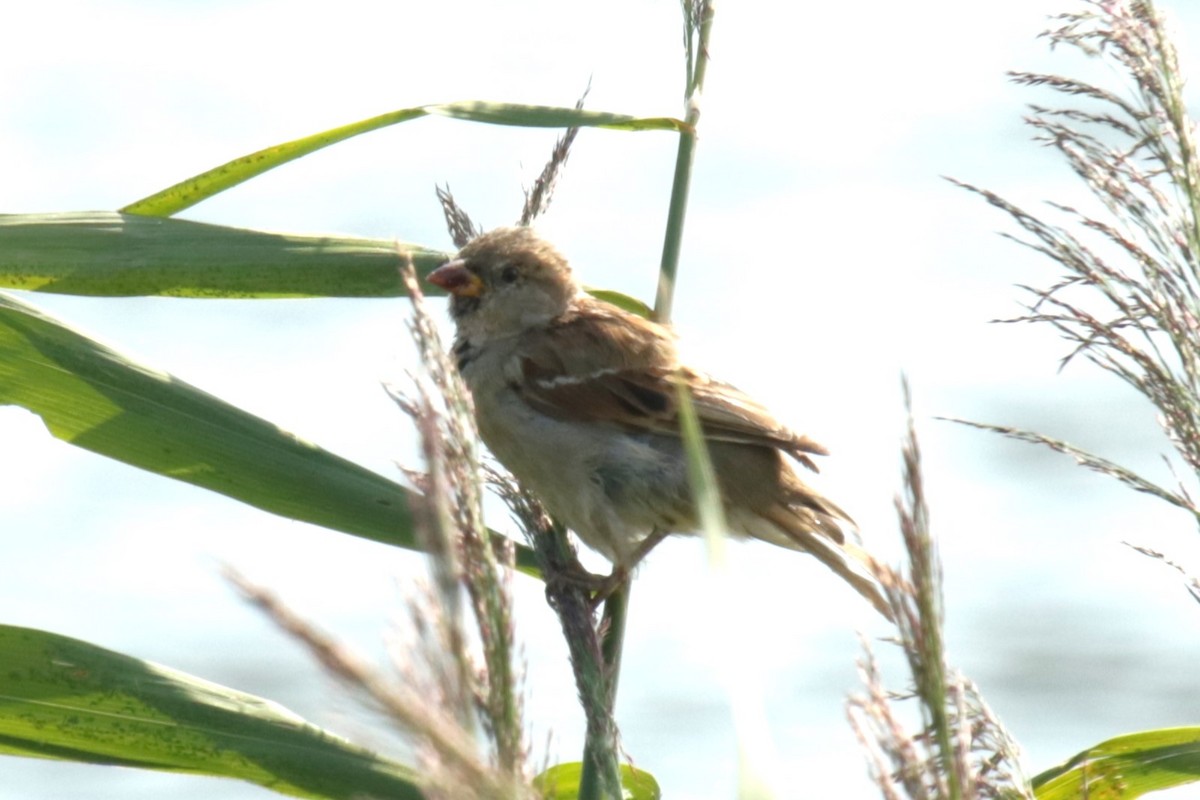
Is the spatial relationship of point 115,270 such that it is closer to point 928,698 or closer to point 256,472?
point 256,472

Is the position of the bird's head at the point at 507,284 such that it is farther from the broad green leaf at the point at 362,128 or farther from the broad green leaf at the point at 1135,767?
the broad green leaf at the point at 1135,767

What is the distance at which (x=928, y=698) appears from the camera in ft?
2.50

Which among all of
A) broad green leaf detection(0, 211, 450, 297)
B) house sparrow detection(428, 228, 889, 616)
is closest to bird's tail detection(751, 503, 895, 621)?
house sparrow detection(428, 228, 889, 616)

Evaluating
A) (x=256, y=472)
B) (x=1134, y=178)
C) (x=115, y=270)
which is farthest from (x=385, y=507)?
(x=1134, y=178)

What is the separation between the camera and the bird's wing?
275cm

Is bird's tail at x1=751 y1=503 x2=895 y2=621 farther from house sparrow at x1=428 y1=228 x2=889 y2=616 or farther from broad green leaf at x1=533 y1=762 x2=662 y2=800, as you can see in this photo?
broad green leaf at x1=533 y1=762 x2=662 y2=800

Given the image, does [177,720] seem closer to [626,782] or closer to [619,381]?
[626,782]

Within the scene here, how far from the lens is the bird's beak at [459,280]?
2.93 m

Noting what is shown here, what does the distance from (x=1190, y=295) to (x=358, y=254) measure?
1.00 m

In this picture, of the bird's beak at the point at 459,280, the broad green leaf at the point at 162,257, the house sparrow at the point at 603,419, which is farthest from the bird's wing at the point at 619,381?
the broad green leaf at the point at 162,257

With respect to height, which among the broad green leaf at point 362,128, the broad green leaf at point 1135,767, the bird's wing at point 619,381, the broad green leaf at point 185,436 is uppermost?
the bird's wing at point 619,381

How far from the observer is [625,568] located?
2.37 m

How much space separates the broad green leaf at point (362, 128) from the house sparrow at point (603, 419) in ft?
2.33

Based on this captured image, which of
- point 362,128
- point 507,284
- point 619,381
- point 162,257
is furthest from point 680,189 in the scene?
point 507,284
